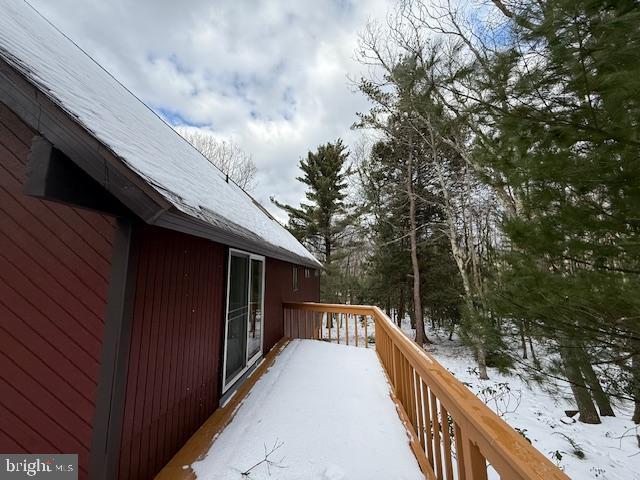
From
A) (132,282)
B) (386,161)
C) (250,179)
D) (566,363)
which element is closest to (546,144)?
(566,363)

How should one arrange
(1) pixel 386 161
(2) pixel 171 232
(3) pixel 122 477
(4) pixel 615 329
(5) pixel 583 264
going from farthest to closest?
(1) pixel 386 161
(5) pixel 583 264
(4) pixel 615 329
(2) pixel 171 232
(3) pixel 122 477

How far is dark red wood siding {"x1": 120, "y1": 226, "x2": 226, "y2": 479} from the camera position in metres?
1.96

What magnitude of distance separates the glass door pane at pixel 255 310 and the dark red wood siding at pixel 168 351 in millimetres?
1233

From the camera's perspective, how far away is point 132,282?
73.7 inches

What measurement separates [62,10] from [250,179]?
1350 cm

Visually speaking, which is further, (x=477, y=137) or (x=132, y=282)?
(x=477, y=137)

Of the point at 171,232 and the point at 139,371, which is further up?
the point at 171,232

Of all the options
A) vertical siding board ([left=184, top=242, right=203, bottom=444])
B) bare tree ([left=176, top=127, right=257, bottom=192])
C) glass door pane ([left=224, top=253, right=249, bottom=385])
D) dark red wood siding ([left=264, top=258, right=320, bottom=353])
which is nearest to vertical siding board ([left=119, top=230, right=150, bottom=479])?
vertical siding board ([left=184, top=242, right=203, bottom=444])

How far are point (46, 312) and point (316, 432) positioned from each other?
2271 millimetres

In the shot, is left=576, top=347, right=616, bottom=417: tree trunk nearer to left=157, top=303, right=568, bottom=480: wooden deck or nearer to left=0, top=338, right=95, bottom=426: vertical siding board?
left=157, top=303, right=568, bottom=480: wooden deck

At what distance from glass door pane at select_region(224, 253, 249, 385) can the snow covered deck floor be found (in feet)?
1.36

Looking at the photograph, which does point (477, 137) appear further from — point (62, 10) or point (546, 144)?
point (62, 10)

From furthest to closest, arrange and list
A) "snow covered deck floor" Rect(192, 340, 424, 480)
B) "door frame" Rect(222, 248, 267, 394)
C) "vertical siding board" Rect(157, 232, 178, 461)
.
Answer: "door frame" Rect(222, 248, 267, 394) < "vertical siding board" Rect(157, 232, 178, 461) < "snow covered deck floor" Rect(192, 340, 424, 480)

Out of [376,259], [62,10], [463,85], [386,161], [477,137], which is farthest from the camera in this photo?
[376,259]
